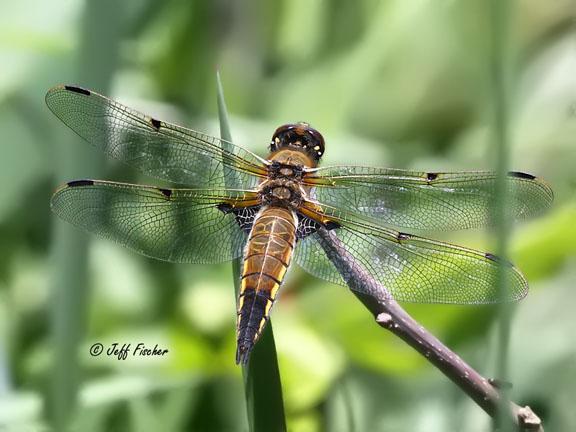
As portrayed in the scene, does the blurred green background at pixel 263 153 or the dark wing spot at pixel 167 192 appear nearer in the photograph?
the dark wing spot at pixel 167 192

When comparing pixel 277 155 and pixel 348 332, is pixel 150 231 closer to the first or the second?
pixel 277 155

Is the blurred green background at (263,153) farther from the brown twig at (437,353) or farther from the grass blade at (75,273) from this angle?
the brown twig at (437,353)

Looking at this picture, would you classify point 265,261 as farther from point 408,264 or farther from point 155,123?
point 155,123

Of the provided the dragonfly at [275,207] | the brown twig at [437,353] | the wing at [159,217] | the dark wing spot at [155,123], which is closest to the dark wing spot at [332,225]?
the dragonfly at [275,207]

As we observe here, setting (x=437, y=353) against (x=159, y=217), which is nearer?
(x=437, y=353)

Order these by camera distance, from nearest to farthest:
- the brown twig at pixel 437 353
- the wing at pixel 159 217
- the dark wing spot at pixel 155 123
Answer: the brown twig at pixel 437 353 < the wing at pixel 159 217 < the dark wing spot at pixel 155 123

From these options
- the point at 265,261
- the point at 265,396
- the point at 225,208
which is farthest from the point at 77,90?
the point at 265,396
